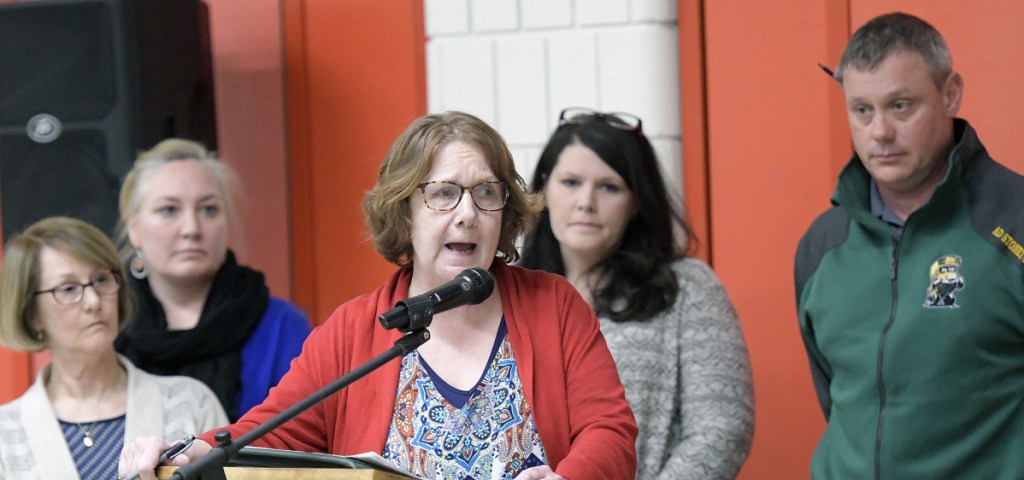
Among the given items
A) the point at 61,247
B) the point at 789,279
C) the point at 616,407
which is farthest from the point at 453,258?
the point at 789,279

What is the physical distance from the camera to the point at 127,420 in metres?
3.02

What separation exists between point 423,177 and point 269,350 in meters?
1.23

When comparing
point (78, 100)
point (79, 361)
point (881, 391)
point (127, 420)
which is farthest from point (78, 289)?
point (881, 391)

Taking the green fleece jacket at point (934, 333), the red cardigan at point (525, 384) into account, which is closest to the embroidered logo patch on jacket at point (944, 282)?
the green fleece jacket at point (934, 333)

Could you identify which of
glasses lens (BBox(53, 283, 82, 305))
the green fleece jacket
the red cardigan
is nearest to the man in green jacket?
the green fleece jacket

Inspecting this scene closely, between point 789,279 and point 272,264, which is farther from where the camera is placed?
point 272,264

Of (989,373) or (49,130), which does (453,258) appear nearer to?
(989,373)

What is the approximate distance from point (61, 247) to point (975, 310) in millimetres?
1988

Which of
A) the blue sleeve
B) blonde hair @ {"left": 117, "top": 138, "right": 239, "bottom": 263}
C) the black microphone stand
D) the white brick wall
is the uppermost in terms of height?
the white brick wall

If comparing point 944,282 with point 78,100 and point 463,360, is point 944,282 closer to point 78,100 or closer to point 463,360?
point 463,360

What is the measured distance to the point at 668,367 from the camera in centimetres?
295

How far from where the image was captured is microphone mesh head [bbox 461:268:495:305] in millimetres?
1972

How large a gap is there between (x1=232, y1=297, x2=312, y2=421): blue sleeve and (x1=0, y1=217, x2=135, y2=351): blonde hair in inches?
12.3

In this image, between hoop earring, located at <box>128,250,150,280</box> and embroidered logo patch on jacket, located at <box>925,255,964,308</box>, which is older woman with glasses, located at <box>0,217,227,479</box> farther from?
embroidered logo patch on jacket, located at <box>925,255,964,308</box>
